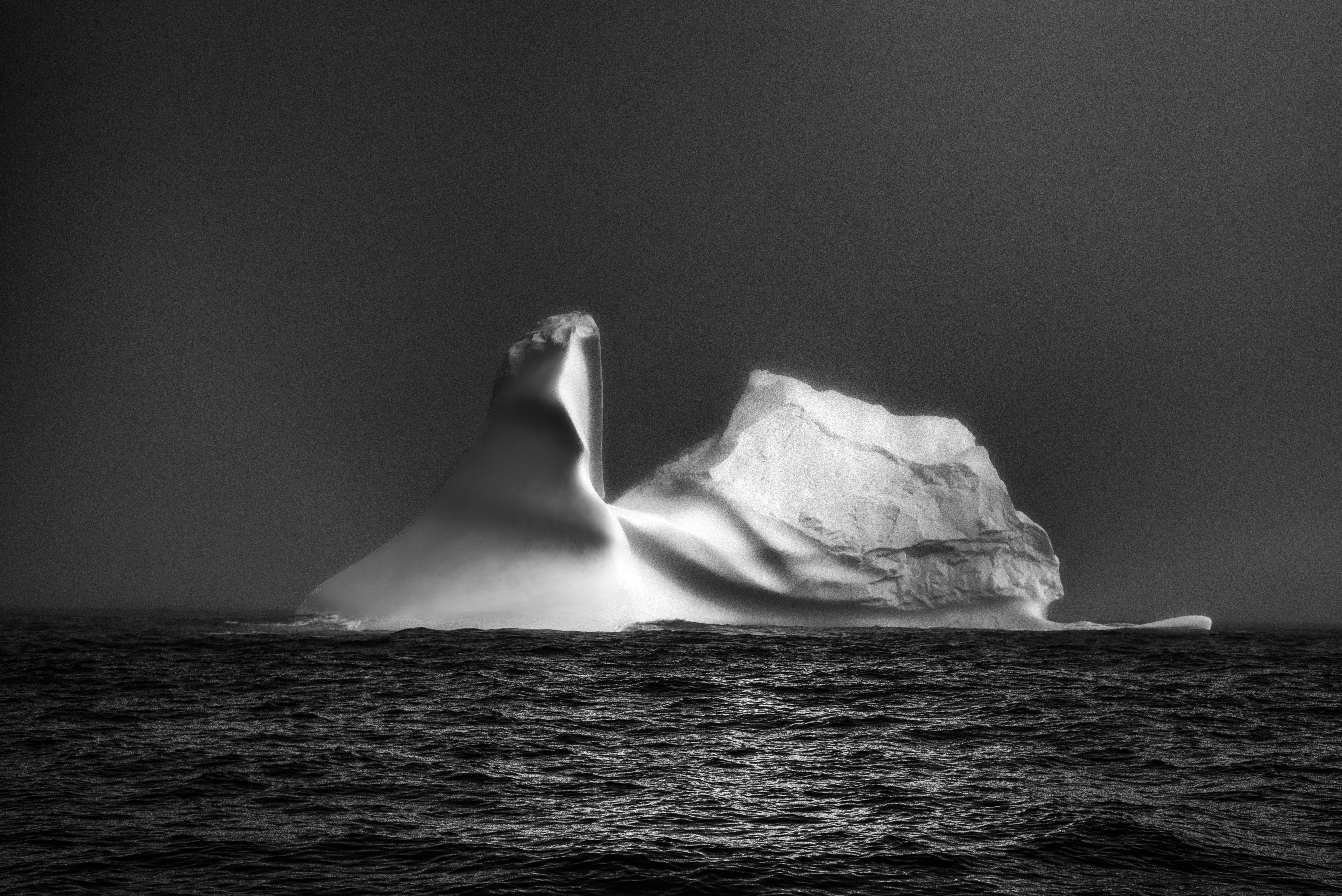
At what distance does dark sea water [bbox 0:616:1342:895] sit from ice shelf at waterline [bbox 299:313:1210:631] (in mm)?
8079

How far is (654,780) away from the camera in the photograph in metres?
7.47

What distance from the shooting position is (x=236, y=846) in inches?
227

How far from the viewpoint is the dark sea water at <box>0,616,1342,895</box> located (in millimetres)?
5453

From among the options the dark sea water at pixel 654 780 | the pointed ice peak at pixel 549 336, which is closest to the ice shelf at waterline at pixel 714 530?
the pointed ice peak at pixel 549 336

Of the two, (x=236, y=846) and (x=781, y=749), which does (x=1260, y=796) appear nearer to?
(x=781, y=749)

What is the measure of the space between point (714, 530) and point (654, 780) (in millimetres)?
19474

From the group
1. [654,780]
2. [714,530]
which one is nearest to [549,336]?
[714,530]

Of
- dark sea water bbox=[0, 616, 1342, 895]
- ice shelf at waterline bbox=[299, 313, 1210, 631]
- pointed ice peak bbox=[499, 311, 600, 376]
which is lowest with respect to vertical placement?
dark sea water bbox=[0, 616, 1342, 895]

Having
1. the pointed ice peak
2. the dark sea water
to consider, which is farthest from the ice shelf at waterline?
the dark sea water

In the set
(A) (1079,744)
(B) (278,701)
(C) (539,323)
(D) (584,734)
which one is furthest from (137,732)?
(C) (539,323)

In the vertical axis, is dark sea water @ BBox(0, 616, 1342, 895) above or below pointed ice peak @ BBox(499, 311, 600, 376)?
below

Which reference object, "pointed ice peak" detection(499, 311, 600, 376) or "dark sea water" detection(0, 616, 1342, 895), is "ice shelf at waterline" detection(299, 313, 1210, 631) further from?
"dark sea water" detection(0, 616, 1342, 895)

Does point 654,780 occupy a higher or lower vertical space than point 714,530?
lower

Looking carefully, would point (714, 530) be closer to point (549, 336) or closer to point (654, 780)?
point (549, 336)
